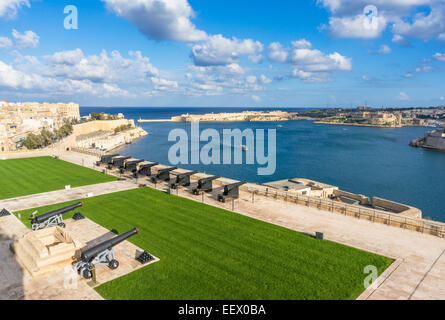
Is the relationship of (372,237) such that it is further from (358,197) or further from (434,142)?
(434,142)

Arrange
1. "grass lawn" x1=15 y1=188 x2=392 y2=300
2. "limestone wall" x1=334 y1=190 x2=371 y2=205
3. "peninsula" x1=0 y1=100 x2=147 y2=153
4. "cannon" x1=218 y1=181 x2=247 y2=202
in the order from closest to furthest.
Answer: "grass lawn" x1=15 y1=188 x2=392 y2=300 → "cannon" x1=218 y1=181 x2=247 y2=202 → "limestone wall" x1=334 y1=190 x2=371 y2=205 → "peninsula" x1=0 y1=100 x2=147 y2=153

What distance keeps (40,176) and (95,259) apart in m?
22.7

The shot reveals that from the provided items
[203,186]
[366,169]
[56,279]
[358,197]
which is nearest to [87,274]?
[56,279]

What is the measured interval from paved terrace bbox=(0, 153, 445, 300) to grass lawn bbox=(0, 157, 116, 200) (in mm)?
2533

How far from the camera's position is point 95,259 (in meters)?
12.2

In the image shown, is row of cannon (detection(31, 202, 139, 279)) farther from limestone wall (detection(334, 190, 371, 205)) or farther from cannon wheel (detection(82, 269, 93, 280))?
limestone wall (detection(334, 190, 371, 205))

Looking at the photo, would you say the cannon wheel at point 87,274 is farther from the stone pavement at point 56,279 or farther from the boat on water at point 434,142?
the boat on water at point 434,142

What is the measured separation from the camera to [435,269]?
12398mm

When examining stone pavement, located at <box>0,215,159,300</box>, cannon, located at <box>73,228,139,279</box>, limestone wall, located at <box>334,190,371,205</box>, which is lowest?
limestone wall, located at <box>334,190,371,205</box>

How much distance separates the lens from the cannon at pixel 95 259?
38.3 ft

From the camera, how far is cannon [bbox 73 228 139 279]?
11.7 metres

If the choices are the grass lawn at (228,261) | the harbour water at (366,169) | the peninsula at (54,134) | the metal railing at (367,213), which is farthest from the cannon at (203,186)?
the peninsula at (54,134)

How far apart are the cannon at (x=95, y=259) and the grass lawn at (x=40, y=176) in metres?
15.7

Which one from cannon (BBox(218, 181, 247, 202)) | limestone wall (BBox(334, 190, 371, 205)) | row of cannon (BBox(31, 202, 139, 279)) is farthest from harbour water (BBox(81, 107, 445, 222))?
row of cannon (BBox(31, 202, 139, 279))
